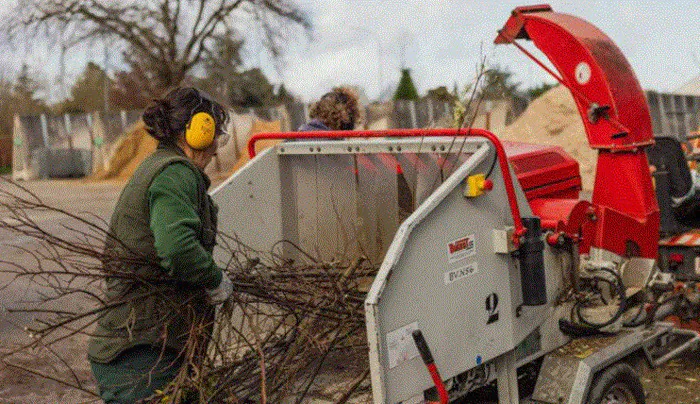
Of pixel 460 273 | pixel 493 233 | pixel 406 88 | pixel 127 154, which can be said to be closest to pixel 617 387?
pixel 493 233

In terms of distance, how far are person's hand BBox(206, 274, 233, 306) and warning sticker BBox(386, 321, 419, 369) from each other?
2.10ft

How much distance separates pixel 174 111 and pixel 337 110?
A: 2941 millimetres

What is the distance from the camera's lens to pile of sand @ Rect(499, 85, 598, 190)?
18.2 metres

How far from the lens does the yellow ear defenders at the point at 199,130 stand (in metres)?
3.57

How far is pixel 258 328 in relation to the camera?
4105 mm

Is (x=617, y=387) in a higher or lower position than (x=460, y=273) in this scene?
lower

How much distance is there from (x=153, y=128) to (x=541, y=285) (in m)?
1.83

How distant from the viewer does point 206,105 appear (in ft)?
11.9

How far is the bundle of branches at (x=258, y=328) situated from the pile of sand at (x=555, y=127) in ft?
47.8

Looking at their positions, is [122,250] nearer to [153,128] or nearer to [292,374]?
[153,128]

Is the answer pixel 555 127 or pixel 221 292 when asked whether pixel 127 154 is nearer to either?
pixel 555 127

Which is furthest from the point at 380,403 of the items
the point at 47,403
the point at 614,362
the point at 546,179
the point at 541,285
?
the point at 47,403

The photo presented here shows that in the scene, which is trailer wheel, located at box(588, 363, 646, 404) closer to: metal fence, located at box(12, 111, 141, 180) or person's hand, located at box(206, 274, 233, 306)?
person's hand, located at box(206, 274, 233, 306)

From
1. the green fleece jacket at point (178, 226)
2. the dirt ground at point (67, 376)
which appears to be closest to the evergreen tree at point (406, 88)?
the dirt ground at point (67, 376)
